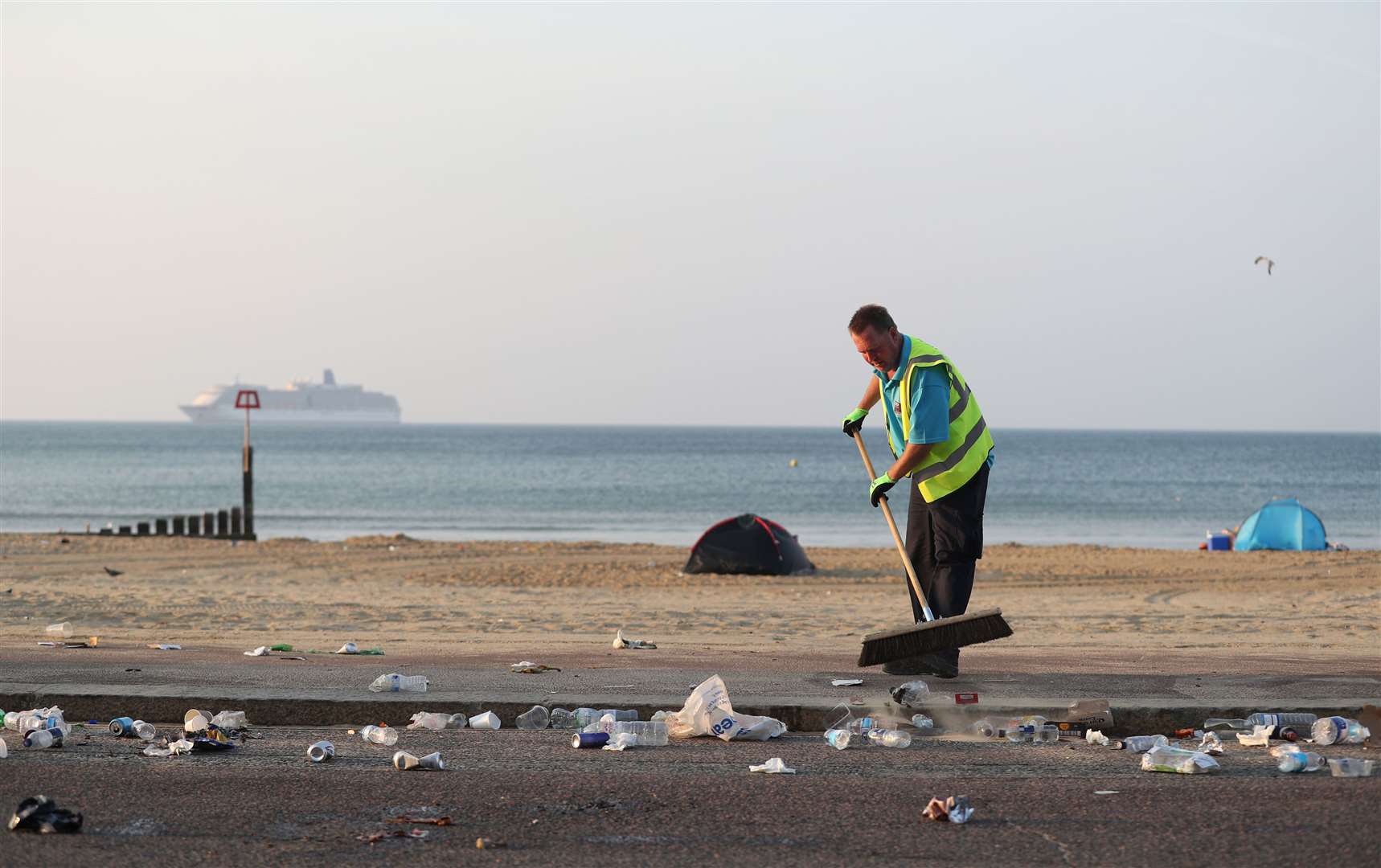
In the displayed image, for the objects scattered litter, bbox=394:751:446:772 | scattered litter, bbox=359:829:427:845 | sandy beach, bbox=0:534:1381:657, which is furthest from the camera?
sandy beach, bbox=0:534:1381:657

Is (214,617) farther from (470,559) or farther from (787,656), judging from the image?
(470,559)

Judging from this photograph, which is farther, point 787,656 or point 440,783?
point 787,656

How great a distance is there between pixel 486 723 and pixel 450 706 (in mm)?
302

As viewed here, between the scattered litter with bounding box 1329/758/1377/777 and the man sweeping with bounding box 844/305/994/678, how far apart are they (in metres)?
2.01

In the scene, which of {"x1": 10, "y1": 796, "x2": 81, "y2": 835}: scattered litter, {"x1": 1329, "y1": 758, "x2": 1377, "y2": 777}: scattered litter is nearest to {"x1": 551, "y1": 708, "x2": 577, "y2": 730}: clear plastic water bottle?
{"x1": 10, "y1": 796, "x2": 81, "y2": 835}: scattered litter

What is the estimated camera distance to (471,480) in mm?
64188

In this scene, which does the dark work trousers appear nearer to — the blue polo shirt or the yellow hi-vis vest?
the yellow hi-vis vest

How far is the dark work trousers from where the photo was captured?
698cm

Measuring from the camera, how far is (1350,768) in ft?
17.3

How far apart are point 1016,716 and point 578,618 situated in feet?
22.1

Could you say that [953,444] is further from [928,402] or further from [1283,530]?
[1283,530]

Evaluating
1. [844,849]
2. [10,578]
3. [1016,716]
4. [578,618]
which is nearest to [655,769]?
[844,849]

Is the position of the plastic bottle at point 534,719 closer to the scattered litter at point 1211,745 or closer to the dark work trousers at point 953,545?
the dark work trousers at point 953,545

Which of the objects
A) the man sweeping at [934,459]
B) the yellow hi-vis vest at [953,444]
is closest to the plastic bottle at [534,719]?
the man sweeping at [934,459]
